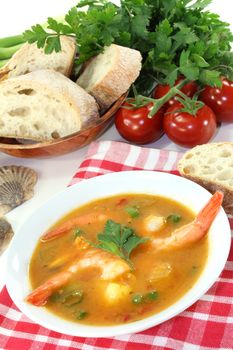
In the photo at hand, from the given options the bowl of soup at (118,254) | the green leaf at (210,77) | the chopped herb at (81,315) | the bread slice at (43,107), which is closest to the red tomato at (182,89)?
the green leaf at (210,77)

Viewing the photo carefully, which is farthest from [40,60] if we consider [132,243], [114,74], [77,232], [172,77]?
[132,243]

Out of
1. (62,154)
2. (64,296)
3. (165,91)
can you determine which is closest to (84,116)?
(62,154)

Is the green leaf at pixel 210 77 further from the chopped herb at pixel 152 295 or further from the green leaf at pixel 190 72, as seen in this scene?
the chopped herb at pixel 152 295

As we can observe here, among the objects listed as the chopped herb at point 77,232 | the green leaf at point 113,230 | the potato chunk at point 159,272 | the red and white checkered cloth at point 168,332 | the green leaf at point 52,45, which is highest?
the green leaf at point 52,45

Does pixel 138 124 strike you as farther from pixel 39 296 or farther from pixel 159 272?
pixel 39 296

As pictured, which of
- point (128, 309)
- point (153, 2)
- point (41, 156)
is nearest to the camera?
point (128, 309)

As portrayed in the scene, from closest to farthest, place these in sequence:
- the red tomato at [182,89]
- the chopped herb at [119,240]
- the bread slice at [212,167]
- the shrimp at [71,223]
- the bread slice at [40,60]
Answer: the chopped herb at [119,240]
the shrimp at [71,223]
the bread slice at [212,167]
the red tomato at [182,89]
the bread slice at [40,60]

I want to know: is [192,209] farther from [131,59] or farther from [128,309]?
[131,59]

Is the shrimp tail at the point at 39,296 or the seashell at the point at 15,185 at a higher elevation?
the shrimp tail at the point at 39,296
